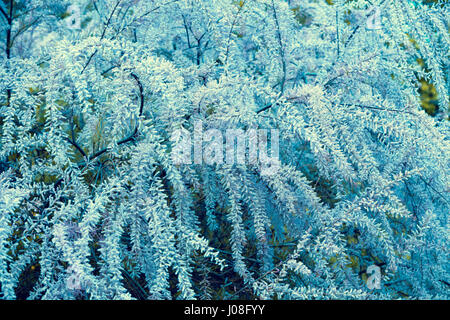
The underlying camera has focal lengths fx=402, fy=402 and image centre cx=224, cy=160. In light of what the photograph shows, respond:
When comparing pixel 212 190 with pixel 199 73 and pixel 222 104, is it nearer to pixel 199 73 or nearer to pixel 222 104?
pixel 222 104

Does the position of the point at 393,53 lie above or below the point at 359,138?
above

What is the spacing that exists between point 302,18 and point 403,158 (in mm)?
1217

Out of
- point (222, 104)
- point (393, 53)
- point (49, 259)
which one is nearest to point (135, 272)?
point (49, 259)

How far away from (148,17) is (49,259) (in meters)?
0.87

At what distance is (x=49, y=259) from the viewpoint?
3.20 feet

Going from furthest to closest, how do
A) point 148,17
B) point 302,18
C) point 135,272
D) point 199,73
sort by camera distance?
point 302,18 < point 148,17 < point 199,73 < point 135,272

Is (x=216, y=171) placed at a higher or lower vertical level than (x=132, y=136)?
lower

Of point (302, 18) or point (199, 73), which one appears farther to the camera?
point (302, 18)
